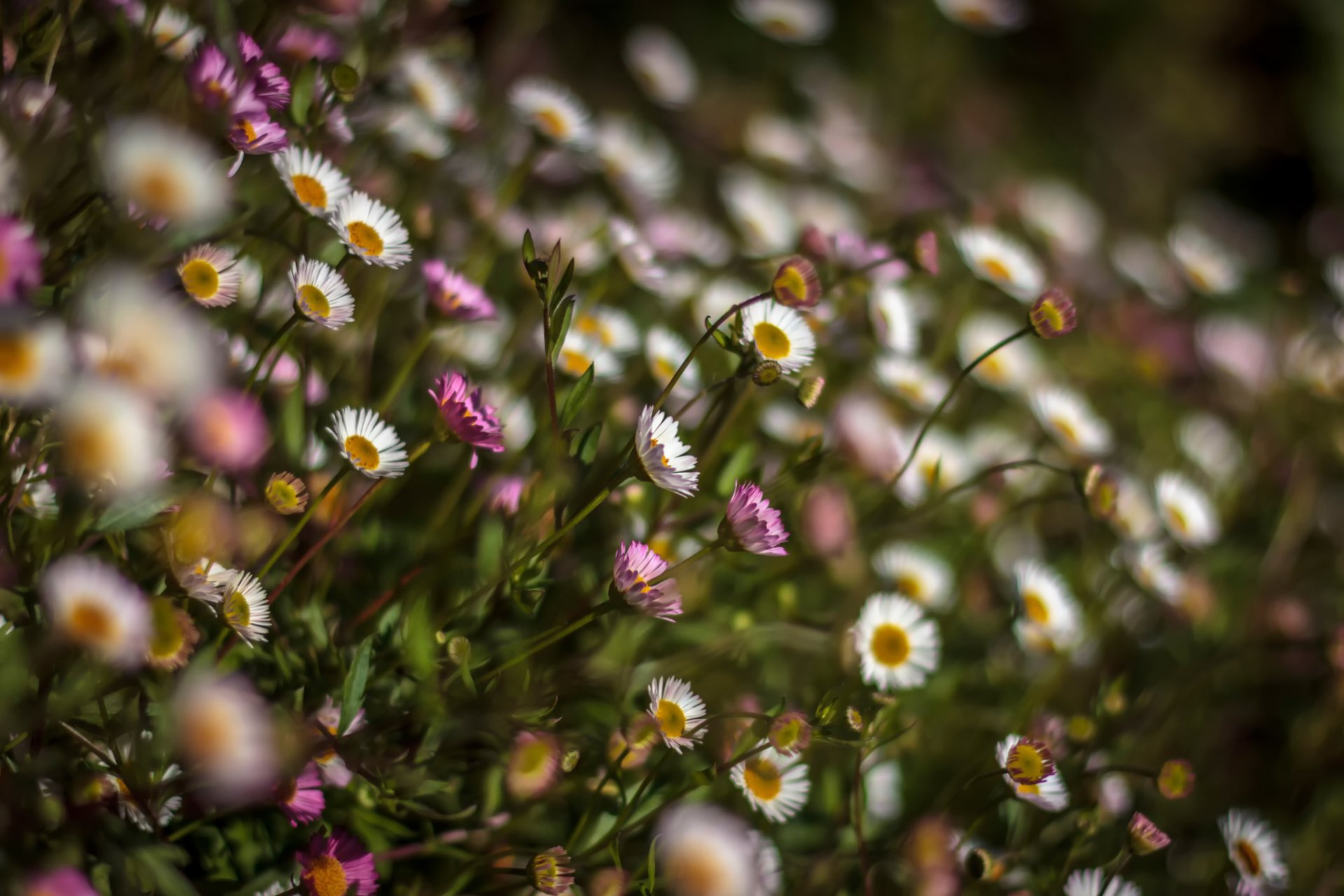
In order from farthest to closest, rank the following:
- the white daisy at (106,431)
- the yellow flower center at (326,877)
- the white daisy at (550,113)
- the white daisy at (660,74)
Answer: the white daisy at (660,74) → the white daisy at (550,113) → the yellow flower center at (326,877) → the white daisy at (106,431)

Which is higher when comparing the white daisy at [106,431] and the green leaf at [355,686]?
the white daisy at [106,431]

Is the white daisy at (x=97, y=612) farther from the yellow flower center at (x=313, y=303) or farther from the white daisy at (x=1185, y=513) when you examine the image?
the white daisy at (x=1185, y=513)

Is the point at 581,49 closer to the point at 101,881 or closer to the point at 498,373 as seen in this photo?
the point at 498,373

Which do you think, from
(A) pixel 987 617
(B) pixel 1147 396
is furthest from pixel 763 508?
(B) pixel 1147 396

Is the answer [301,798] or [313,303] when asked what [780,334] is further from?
[301,798]

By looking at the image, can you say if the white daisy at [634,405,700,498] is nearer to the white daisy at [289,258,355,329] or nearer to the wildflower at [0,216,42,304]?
the white daisy at [289,258,355,329]

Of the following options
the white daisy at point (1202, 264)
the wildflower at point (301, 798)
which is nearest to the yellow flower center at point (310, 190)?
the wildflower at point (301, 798)

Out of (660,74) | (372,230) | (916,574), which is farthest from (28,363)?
(660,74)
